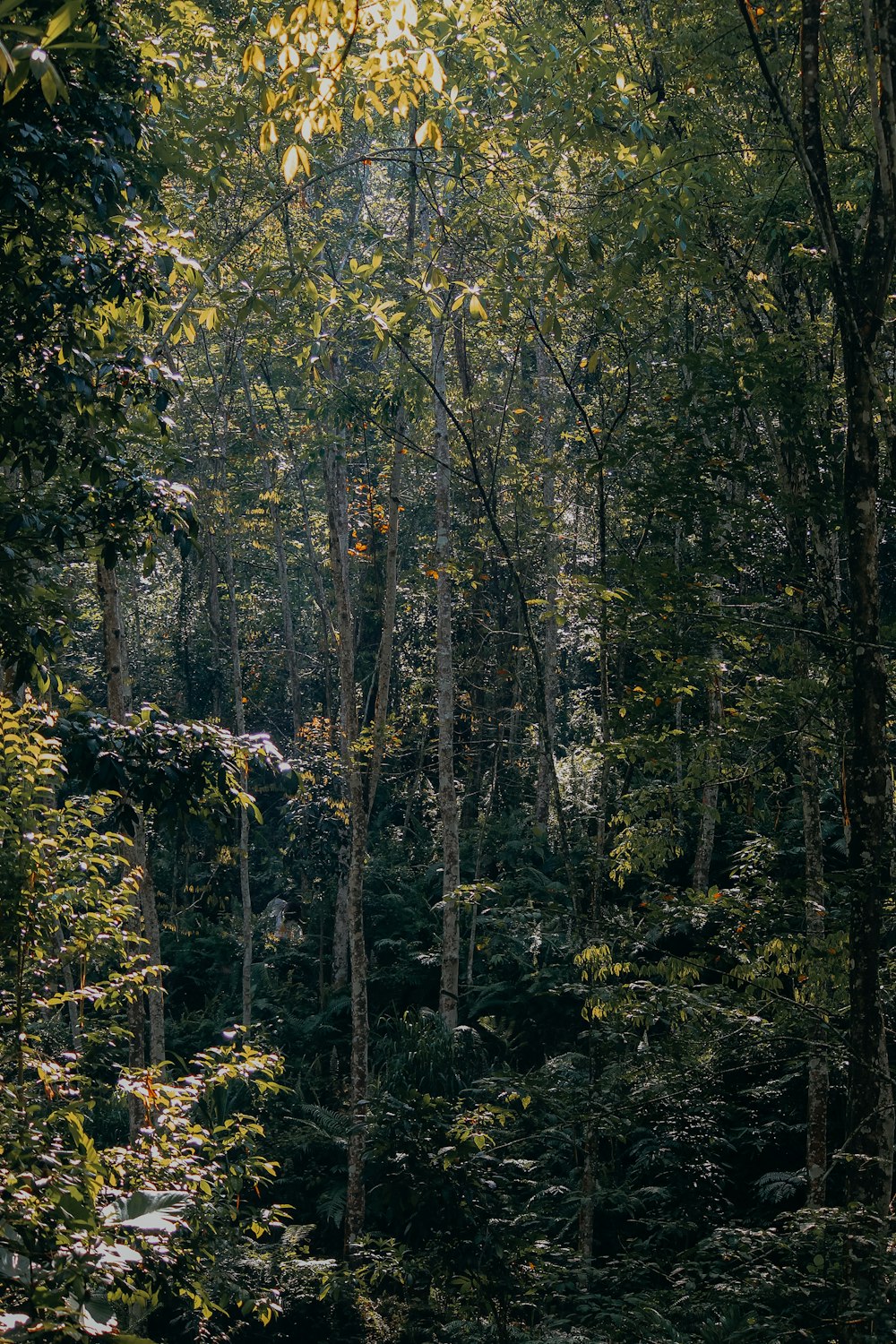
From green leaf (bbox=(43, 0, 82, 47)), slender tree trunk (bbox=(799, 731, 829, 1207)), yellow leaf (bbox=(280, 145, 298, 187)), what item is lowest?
slender tree trunk (bbox=(799, 731, 829, 1207))

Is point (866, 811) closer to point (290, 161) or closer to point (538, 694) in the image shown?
point (290, 161)

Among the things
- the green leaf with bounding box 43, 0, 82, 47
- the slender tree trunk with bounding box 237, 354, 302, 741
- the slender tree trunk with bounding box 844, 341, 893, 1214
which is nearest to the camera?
the green leaf with bounding box 43, 0, 82, 47

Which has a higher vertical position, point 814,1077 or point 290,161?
point 290,161

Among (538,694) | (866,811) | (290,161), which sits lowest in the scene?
(866,811)

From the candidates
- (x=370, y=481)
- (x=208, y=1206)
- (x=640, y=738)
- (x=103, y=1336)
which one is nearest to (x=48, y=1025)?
(x=208, y=1206)

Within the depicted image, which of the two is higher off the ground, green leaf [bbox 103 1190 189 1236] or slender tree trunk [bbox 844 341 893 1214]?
slender tree trunk [bbox 844 341 893 1214]

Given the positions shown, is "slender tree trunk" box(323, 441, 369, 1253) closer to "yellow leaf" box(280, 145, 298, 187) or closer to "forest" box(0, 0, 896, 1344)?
"forest" box(0, 0, 896, 1344)

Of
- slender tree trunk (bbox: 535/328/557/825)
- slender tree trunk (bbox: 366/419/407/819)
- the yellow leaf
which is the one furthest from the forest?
slender tree trunk (bbox: 535/328/557/825)

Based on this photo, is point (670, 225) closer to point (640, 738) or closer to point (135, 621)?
point (640, 738)

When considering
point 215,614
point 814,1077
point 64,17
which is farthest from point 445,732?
point 64,17

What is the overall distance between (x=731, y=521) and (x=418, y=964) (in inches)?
350

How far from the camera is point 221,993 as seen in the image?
15.5m

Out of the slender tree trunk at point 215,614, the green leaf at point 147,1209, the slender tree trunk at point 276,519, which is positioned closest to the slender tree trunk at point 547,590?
the slender tree trunk at point 276,519

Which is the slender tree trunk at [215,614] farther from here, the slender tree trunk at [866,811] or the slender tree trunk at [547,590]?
the slender tree trunk at [866,811]
